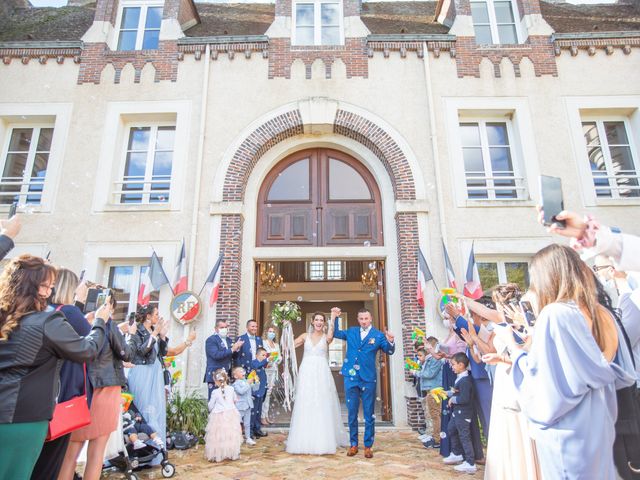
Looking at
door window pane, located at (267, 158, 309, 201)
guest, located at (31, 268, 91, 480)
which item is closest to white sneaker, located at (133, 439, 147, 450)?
guest, located at (31, 268, 91, 480)

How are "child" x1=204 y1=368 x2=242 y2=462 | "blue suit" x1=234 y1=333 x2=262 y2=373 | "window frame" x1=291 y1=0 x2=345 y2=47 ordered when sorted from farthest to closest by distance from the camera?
"window frame" x1=291 y1=0 x2=345 y2=47 < "blue suit" x1=234 y1=333 x2=262 y2=373 < "child" x1=204 y1=368 x2=242 y2=462

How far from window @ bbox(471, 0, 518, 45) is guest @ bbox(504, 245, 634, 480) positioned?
9.44 meters

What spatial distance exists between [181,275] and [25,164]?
4.71m

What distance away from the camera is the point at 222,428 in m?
5.24

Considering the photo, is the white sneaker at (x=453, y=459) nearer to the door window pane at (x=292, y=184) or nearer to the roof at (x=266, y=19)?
the door window pane at (x=292, y=184)

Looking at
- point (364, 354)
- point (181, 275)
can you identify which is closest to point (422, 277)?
point (364, 354)

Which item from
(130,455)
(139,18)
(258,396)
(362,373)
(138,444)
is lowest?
(130,455)

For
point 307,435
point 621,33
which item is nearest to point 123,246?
point 307,435

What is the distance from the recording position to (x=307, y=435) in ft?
18.2

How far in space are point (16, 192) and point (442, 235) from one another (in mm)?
9064

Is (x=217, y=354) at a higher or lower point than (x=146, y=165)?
lower

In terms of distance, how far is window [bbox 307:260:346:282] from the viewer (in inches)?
638

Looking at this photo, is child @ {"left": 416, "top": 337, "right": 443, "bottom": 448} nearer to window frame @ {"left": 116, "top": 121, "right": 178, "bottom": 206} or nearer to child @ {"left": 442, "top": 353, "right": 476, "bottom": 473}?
child @ {"left": 442, "top": 353, "right": 476, "bottom": 473}

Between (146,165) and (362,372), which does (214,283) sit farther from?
(362,372)
